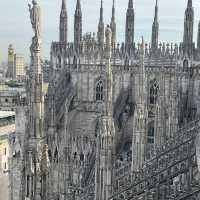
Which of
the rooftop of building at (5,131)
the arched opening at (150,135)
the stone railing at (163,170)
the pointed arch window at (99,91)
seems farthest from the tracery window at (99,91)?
the stone railing at (163,170)

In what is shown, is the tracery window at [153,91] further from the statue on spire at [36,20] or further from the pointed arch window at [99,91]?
the statue on spire at [36,20]

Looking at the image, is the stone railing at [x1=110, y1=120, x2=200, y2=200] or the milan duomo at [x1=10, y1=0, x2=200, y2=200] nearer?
the milan duomo at [x1=10, y1=0, x2=200, y2=200]

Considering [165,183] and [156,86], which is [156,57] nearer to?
[156,86]

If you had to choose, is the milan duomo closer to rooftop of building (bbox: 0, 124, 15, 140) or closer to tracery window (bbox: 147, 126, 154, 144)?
tracery window (bbox: 147, 126, 154, 144)

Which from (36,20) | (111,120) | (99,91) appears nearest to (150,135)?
(99,91)

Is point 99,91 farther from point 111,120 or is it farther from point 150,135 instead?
point 111,120

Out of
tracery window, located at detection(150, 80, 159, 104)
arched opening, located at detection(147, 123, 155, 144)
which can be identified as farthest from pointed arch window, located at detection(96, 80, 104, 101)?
arched opening, located at detection(147, 123, 155, 144)

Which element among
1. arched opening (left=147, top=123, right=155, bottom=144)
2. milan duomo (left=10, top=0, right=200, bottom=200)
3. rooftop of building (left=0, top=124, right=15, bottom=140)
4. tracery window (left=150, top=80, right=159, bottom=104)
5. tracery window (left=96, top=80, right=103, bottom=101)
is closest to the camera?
milan duomo (left=10, top=0, right=200, bottom=200)

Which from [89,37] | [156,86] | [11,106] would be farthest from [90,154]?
[11,106]
